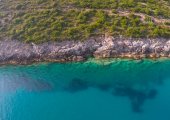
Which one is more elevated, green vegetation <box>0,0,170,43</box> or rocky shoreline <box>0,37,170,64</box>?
green vegetation <box>0,0,170,43</box>

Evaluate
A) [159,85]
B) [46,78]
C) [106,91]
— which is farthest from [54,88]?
[159,85]

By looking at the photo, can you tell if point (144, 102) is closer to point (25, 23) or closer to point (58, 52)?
point (58, 52)

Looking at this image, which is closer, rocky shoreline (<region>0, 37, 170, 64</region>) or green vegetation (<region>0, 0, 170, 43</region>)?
rocky shoreline (<region>0, 37, 170, 64</region>)

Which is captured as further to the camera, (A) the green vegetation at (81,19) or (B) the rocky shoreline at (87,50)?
(A) the green vegetation at (81,19)

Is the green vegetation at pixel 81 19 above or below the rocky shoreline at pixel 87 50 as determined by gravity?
above

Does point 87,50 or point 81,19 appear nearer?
point 87,50
